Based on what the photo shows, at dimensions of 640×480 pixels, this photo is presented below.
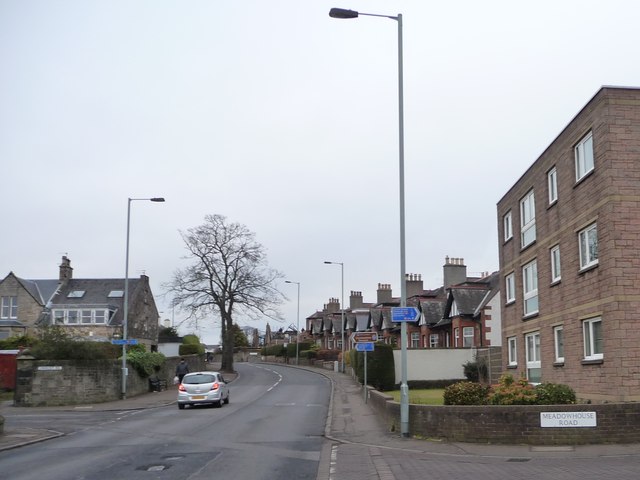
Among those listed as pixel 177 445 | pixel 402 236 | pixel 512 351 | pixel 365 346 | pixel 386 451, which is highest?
pixel 402 236

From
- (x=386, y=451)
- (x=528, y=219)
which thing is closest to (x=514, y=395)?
(x=386, y=451)

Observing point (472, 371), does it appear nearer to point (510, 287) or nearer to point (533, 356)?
point (510, 287)

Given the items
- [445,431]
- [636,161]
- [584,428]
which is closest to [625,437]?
[584,428]

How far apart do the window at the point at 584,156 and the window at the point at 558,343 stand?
16.5 ft

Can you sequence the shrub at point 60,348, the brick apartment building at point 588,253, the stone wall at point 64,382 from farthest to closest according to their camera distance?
the shrub at point 60,348 < the stone wall at point 64,382 < the brick apartment building at point 588,253

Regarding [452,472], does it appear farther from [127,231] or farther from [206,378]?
[127,231]

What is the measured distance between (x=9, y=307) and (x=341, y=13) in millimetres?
50542

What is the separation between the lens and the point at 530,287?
25.7 meters

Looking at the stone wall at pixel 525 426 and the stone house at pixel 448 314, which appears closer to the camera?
the stone wall at pixel 525 426

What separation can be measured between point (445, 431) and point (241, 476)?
5.38 m

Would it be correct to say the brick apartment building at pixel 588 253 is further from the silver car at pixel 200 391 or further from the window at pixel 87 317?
the window at pixel 87 317

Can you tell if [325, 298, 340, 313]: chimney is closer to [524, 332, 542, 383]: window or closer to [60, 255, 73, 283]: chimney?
[60, 255, 73, 283]: chimney

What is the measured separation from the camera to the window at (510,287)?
28131mm

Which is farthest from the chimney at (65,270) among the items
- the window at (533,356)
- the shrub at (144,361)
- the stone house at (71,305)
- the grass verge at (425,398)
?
the window at (533,356)
